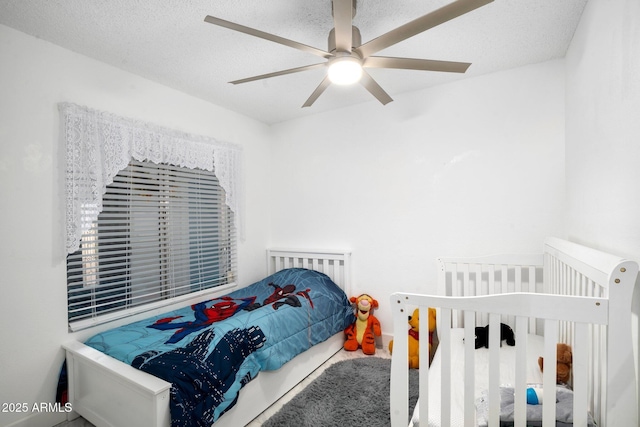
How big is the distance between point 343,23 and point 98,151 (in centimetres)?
185

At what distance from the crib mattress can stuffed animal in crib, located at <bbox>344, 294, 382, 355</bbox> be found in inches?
35.6

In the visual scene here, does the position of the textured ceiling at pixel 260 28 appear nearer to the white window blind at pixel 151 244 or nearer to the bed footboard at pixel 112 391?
the white window blind at pixel 151 244

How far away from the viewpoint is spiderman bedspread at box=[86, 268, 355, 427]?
1.48 metres

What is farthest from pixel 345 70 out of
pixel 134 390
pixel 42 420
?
pixel 42 420

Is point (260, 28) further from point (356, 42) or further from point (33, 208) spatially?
point (33, 208)

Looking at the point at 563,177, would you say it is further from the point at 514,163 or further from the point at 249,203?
the point at 249,203

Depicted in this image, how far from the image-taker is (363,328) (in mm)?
2809

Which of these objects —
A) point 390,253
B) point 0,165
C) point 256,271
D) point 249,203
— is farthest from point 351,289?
point 0,165

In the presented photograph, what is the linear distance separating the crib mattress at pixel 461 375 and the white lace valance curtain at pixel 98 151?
2241mm

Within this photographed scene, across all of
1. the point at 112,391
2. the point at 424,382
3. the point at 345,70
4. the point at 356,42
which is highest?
the point at 356,42

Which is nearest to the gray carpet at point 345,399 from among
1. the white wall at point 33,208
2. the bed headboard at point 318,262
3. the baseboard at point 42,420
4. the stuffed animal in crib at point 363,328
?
the stuffed animal in crib at point 363,328

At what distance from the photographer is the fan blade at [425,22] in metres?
1.12

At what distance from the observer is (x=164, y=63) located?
→ 2186 millimetres

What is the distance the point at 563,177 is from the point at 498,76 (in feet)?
3.02
